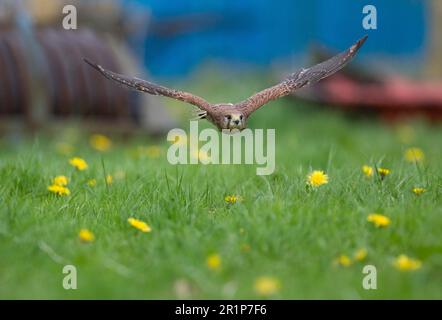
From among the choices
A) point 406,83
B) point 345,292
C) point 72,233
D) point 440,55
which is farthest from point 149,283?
point 440,55

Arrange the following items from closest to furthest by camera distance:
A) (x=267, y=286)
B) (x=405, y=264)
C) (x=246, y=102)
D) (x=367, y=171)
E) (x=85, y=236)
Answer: (x=267, y=286) < (x=405, y=264) < (x=85, y=236) < (x=246, y=102) < (x=367, y=171)

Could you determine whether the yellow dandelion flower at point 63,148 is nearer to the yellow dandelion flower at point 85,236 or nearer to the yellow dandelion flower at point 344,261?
the yellow dandelion flower at point 85,236

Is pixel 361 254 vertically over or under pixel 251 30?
under

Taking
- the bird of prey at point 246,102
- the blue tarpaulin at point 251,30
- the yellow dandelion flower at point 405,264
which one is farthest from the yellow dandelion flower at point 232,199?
the blue tarpaulin at point 251,30

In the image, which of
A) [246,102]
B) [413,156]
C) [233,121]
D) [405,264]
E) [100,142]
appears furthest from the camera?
[100,142]

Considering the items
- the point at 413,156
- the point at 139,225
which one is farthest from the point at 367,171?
the point at 139,225

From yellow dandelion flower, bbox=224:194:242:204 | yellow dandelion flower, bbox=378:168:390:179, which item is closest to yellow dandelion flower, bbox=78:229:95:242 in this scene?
yellow dandelion flower, bbox=224:194:242:204

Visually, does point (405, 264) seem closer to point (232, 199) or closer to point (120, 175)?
point (232, 199)
